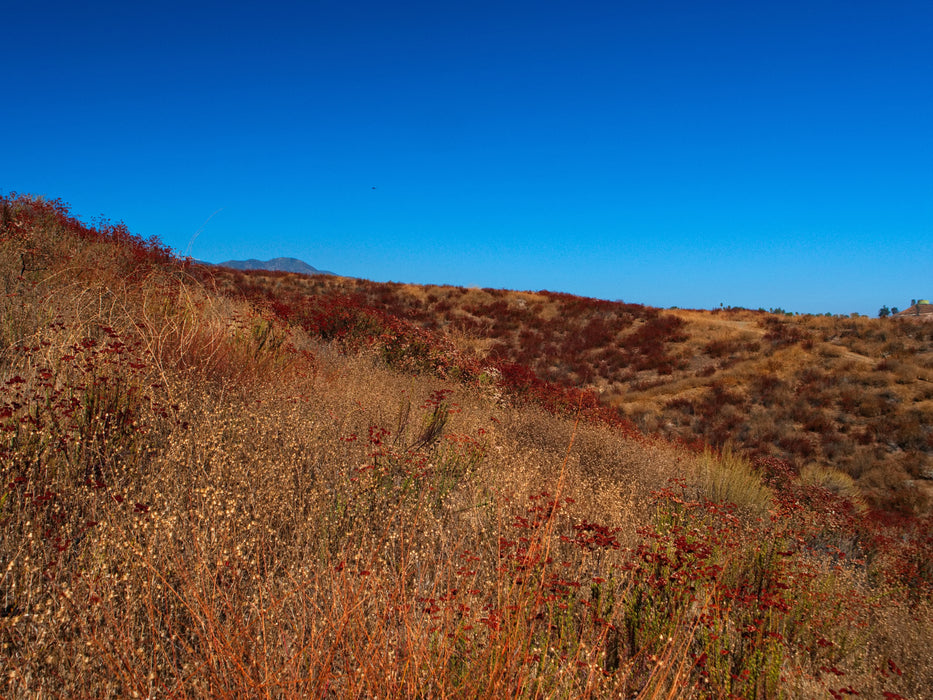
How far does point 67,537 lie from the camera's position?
2.33 m

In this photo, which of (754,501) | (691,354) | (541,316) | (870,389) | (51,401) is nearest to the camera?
(51,401)

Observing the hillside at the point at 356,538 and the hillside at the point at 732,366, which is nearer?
the hillside at the point at 356,538

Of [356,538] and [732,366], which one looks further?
[732,366]

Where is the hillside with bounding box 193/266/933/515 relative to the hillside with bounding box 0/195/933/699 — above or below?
above

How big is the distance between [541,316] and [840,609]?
17218mm

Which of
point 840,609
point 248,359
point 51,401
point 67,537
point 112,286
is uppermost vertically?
point 112,286

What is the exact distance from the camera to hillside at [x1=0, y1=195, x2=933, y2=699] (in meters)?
1.73

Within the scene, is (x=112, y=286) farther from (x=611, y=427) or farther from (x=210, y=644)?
(x=611, y=427)

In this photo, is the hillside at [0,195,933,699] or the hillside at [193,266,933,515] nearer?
the hillside at [0,195,933,699]

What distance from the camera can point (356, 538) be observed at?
2783mm

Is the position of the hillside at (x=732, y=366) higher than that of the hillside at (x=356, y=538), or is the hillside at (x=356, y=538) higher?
the hillside at (x=732, y=366)

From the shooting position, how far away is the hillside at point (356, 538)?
173 cm

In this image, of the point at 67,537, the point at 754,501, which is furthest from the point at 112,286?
the point at 754,501

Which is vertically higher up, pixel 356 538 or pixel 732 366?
pixel 732 366
